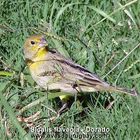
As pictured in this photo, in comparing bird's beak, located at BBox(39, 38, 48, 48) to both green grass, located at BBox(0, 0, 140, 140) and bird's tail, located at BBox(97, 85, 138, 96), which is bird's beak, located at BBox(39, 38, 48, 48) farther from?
bird's tail, located at BBox(97, 85, 138, 96)

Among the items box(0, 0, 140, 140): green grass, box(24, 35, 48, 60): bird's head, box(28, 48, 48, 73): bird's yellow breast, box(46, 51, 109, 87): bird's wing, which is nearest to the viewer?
box(0, 0, 140, 140): green grass

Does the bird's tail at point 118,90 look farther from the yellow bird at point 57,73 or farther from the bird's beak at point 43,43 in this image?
the bird's beak at point 43,43

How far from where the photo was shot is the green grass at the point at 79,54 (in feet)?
16.9

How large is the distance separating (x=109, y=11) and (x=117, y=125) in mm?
1961

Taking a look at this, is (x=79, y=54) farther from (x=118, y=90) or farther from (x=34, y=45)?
(x=118, y=90)

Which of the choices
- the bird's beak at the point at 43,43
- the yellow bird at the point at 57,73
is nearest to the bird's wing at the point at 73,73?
the yellow bird at the point at 57,73

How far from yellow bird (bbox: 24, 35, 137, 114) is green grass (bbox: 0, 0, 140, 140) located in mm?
99

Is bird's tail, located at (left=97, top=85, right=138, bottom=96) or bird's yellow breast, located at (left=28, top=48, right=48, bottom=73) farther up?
bird's yellow breast, located at (left=28, top=48, right=48, bottom=73)

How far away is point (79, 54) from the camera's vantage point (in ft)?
20.1

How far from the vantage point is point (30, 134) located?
5.02m

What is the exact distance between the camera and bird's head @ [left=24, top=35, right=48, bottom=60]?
5812mm

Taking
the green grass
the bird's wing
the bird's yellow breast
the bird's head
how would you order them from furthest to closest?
the bird's head
the bird's yellow breast
the bird's wing
the green grass

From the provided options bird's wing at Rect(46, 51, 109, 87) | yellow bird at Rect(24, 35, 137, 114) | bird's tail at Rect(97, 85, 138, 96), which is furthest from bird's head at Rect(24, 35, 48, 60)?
bird's tail at Rect(97, 85, 138, 96)

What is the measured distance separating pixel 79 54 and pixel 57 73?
1.80 ft
